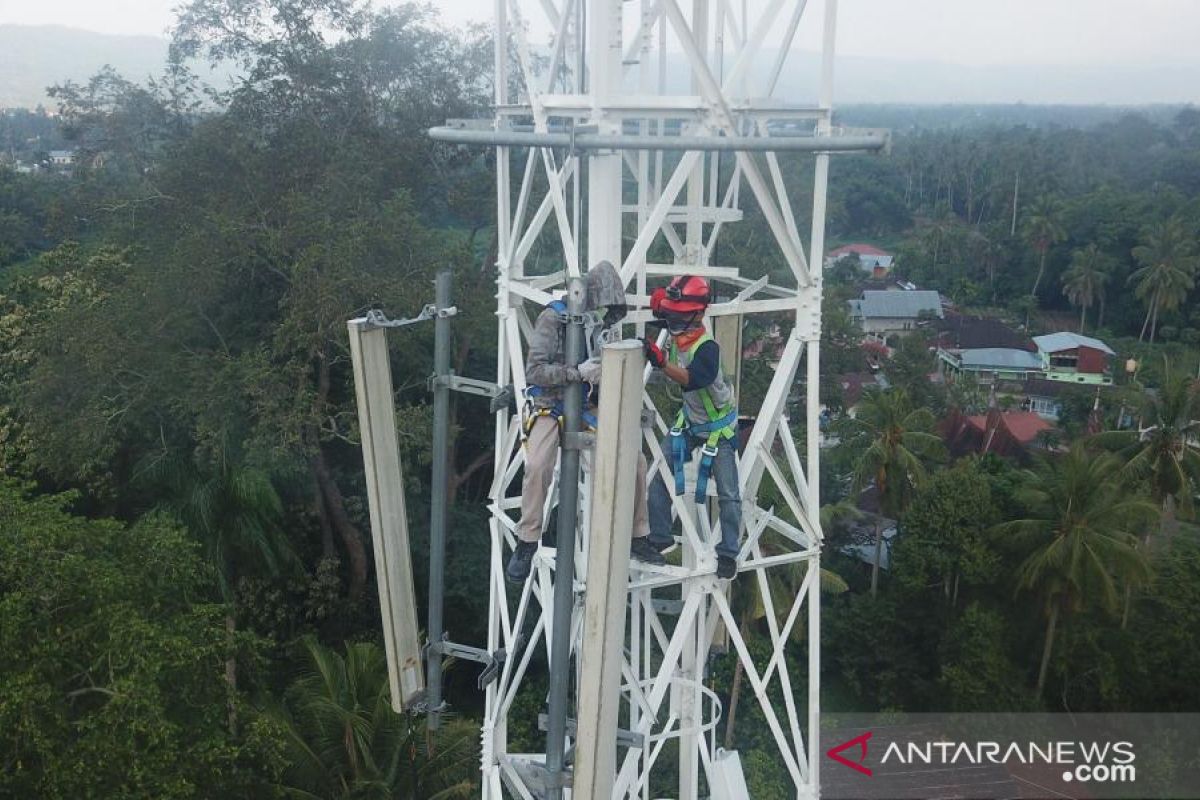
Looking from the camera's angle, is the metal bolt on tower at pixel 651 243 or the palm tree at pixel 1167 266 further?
the palm tree at pixel 1167 266

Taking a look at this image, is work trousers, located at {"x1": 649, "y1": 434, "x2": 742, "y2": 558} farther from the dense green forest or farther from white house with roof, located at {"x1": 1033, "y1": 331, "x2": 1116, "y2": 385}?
white house with roof, located at {"x1": 1033, "y1": 331, "x2": 1116, "y2": 385}

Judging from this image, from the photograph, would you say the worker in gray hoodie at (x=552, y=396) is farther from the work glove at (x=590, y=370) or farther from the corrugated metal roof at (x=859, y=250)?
the corrugated metal roof at (x=859, y=250)

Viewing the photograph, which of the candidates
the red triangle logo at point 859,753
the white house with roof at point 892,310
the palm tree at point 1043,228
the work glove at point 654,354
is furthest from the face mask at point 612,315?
the palm tree at point 1043,228

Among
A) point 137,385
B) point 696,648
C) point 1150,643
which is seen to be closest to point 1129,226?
point 1150,643

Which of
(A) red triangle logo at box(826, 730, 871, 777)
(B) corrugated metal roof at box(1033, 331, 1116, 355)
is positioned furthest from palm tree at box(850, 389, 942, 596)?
(B) corrugated metal roof at box(1033, 331, 1116, 355)

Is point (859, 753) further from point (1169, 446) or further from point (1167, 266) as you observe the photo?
point (1167, 266)

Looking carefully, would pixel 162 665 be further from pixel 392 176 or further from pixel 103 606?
pixel 392 176

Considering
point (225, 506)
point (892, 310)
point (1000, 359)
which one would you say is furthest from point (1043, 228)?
point (225, 506)
